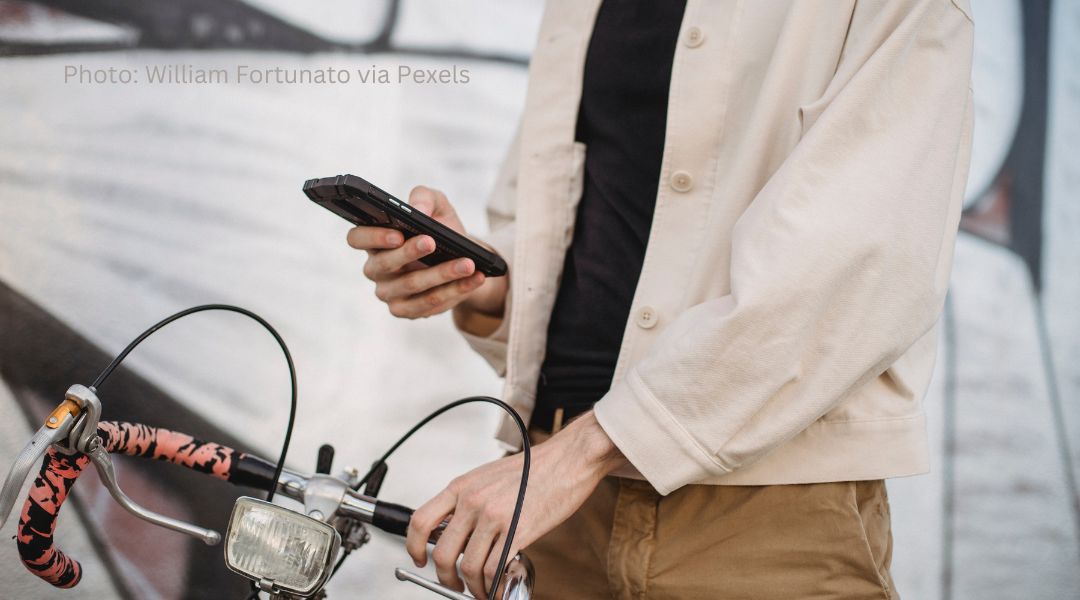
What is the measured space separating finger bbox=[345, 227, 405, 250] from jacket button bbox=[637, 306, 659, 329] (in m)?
0.26

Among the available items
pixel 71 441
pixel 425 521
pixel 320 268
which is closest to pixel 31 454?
pixel 71 441

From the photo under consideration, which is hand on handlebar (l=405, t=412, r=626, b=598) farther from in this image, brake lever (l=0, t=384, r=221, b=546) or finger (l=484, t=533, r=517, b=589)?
brake lever (l=0, t=384, r=221, b=546)

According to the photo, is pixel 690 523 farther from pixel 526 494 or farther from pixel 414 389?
pixel 414 389

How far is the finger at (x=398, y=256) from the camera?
753 mm

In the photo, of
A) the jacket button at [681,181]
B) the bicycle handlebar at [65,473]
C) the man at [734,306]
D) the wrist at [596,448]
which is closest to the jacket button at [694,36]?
the man at [734,306]

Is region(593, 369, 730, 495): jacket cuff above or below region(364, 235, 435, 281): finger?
below

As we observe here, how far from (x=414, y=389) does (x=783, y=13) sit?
1.15 metres

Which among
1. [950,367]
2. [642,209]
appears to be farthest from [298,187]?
[950,367]

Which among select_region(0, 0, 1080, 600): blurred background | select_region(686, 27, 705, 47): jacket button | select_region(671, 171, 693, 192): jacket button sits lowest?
select_region(0, 0, 1080, 600): blurred background

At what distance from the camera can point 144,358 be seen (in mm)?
1508

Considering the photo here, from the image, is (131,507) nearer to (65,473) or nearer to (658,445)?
(65,473)

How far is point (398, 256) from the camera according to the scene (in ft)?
2.60

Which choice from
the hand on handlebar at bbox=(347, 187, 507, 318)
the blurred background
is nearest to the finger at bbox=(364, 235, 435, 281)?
the hand on handlebar at bbox=(347, 187, 507, 318)

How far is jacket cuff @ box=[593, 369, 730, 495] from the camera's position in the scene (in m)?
0.63
